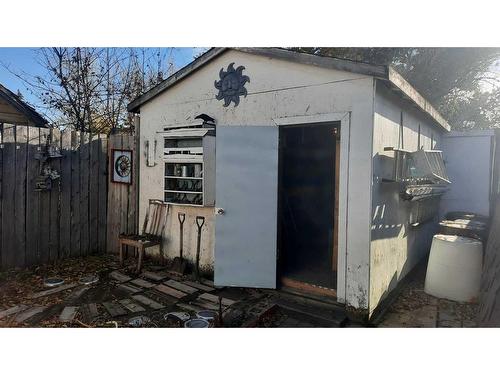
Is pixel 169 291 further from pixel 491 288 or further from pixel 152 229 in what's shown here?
pixel 491 288

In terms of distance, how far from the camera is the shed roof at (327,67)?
2955 millimetres

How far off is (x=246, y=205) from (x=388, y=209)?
1.75m

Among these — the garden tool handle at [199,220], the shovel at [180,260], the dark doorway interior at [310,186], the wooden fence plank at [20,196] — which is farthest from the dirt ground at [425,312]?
the wooden fence plank at [20,196]

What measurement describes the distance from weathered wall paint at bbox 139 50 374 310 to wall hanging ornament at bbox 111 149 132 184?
10.6 inches

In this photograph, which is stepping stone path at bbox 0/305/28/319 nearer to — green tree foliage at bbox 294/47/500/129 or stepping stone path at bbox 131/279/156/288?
stepping stone path at bbox 131/279/156/288

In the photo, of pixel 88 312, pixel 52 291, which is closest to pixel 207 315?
pixel 88 312

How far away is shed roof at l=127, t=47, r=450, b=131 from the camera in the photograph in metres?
2.96

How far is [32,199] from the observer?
4457 millimetres

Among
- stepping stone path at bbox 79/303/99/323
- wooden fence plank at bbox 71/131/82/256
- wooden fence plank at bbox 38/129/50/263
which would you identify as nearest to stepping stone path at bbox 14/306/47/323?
stepping stone path at bbox 79/303/99/323

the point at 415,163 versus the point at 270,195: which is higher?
the point at 415,163

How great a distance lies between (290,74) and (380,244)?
2276mm

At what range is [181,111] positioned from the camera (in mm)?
4707

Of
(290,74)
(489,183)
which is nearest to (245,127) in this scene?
(290,74)
